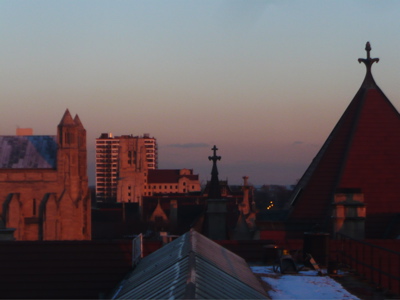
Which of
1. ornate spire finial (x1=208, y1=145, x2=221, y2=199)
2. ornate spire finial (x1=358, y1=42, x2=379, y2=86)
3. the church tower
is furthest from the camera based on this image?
the church tower

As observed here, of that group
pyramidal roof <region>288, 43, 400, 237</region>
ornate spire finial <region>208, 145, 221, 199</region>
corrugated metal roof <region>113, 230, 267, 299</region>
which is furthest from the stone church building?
corrugated metal roof <region>113, 230, 267, 299</region>

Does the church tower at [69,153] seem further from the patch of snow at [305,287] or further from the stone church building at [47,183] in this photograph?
the patch of snow at [305,287]

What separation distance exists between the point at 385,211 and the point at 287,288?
1067cm

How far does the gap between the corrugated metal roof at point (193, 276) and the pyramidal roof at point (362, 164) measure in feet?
32.5

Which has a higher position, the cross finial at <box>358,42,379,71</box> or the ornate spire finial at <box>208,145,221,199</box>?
the cross finial at <box>358,42,379,71</box>

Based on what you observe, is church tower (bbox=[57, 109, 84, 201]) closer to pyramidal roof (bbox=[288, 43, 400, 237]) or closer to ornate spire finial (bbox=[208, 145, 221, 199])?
ornate spire finial (bbox=[208, 145, 221, 199])

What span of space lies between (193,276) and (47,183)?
79601 millimetres

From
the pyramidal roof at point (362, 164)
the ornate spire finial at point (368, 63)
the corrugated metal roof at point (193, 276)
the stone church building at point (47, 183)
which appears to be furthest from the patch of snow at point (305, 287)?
the stone church building at point (47, 183)

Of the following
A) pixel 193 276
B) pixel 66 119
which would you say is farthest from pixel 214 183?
pixel 66 119

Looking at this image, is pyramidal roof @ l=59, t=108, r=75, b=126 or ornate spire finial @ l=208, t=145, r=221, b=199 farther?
pyramidal roof @ l=59, t=108, r=75, b=126

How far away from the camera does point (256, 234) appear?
71.7 ft

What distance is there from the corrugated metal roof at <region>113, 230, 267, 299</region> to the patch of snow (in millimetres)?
478

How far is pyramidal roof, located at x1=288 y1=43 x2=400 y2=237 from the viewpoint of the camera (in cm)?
2169

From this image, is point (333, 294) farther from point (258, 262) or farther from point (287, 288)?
point (258, 262)
